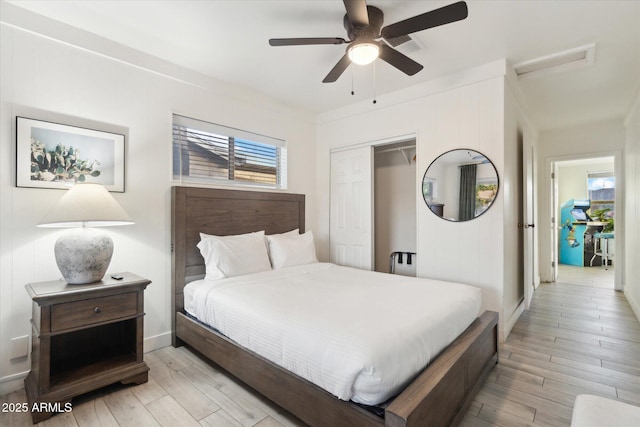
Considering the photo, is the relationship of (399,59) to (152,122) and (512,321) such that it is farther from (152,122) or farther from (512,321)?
(512,321)

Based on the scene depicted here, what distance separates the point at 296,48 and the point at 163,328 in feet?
9.36

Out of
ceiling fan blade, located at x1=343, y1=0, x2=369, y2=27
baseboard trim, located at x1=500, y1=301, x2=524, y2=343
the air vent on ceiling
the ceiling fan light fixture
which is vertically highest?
the air vent on ceiling

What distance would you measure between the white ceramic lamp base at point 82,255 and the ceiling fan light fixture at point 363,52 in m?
2.21

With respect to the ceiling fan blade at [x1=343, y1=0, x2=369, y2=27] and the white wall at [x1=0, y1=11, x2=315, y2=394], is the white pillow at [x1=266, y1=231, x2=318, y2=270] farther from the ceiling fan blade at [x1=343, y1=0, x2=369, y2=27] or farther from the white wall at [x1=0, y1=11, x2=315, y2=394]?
the ceiling fan blade at [x1=343, y1=0, x2=369, y2=27]

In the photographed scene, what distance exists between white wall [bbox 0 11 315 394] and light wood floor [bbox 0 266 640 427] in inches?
22.5

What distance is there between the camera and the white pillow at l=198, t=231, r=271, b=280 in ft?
9.04

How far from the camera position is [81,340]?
2.29m

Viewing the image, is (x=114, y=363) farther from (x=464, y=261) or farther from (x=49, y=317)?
(x=464, y=261)

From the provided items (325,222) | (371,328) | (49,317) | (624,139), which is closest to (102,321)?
(49,317)

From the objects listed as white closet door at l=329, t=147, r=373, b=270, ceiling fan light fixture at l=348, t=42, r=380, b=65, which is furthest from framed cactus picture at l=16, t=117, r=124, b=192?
white closet door at l=329, t=147, r=373, b=270

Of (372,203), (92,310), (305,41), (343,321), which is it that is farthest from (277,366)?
(372,203)

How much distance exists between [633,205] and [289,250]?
14.3 feet

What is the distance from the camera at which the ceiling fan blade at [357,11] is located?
175cm

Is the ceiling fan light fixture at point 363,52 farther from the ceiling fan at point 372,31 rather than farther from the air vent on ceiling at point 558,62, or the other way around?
the air vent on ceiling at point 558,62
